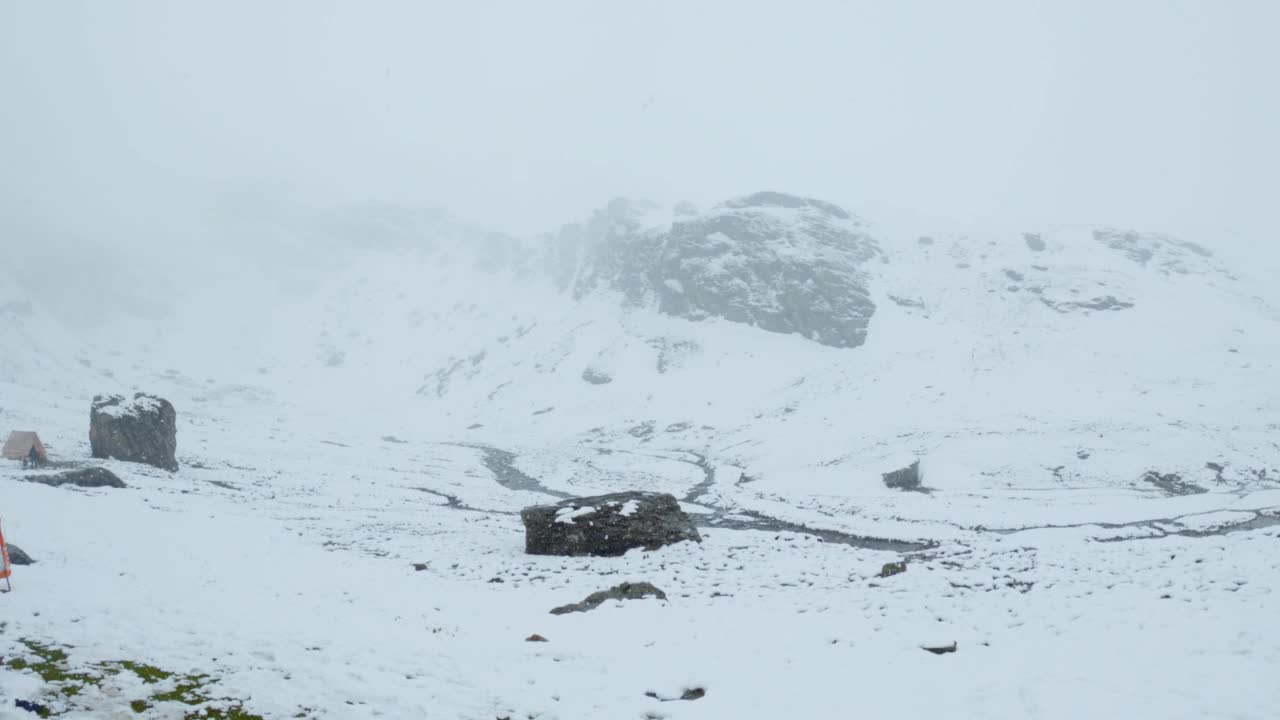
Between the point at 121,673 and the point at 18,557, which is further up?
the point at 121,673

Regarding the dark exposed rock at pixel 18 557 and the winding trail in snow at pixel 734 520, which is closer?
the dark exposed rock at pixel 18 557

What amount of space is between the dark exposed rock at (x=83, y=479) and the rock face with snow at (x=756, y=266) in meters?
84.0

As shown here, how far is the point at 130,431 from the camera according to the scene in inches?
1554

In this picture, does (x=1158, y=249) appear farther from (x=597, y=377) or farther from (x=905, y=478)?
(x=905, y=478)

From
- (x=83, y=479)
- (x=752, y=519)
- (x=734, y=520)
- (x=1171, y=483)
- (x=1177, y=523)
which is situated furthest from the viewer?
(x=1171, y=483)

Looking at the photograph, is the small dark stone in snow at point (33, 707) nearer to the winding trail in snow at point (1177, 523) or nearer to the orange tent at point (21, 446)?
the winding trail in snow at point (1177, 523)

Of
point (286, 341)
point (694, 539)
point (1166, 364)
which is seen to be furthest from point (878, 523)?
point (286, 341)

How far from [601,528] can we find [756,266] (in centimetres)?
9244

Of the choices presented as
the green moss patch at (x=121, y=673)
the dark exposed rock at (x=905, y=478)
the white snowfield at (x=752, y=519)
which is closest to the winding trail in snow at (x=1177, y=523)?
the white snowfield at (x=752, y=519)

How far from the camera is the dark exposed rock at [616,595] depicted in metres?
15.4

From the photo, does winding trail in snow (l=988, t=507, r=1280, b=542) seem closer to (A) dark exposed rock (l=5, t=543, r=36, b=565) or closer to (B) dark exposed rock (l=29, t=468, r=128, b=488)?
(A) dark exposed rock (l=5, t=543, r=36, b=565)

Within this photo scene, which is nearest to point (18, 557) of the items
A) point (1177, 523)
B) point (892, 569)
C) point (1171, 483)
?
point (892, 569)

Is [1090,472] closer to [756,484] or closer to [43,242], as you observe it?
[756,484]

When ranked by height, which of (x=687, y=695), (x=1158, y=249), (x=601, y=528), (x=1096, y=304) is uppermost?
(x=1158, y=249)
